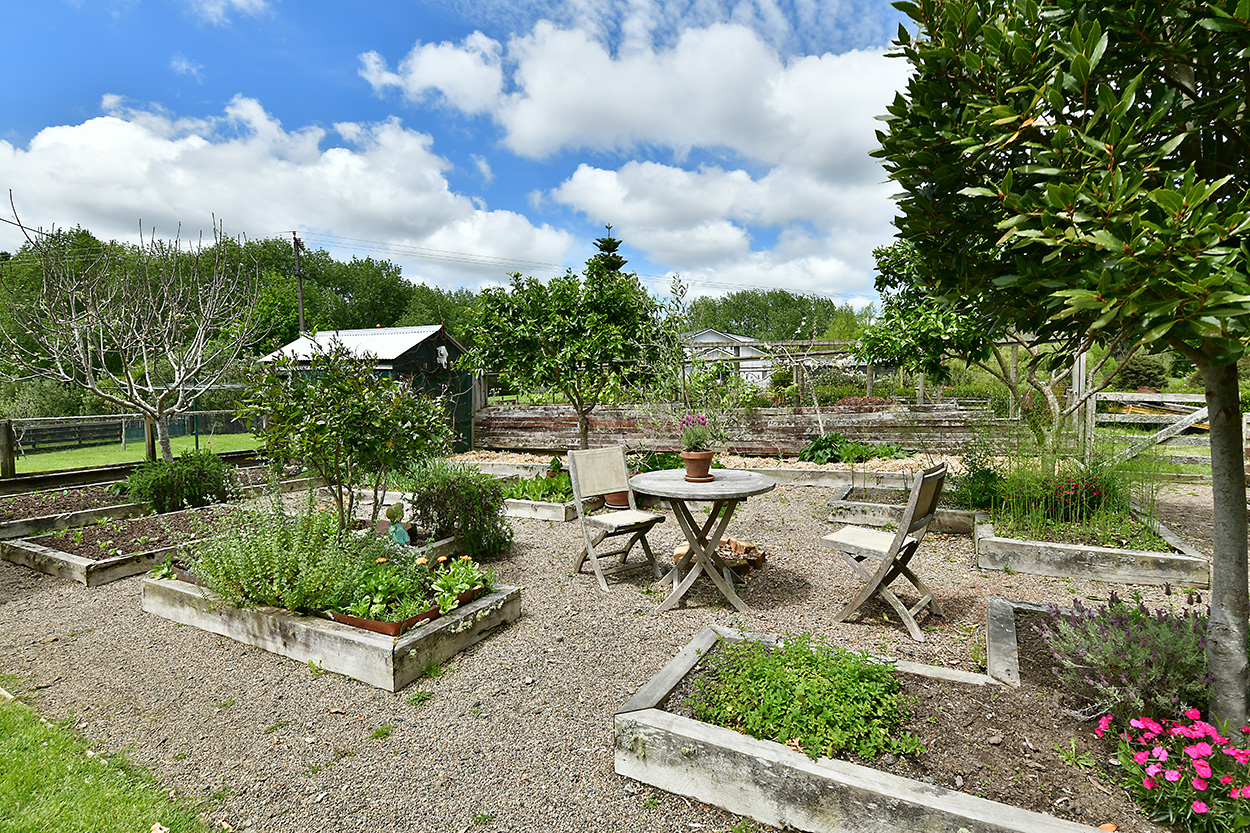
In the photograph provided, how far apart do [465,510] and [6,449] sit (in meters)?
6.62

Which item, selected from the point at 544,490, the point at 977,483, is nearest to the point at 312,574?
the point at 544,490

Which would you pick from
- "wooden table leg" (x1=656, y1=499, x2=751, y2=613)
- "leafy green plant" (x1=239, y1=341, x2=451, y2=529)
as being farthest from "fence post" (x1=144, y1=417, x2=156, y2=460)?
"wooden table leg" (x1=656, y1=499, x2=751, y2=613)

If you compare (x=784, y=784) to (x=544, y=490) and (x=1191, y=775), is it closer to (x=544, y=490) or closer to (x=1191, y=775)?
(x=1191, y=775)

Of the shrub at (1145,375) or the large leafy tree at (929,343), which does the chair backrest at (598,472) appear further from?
the shrub at (1145,375)

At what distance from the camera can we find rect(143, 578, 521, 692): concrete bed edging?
3.34m

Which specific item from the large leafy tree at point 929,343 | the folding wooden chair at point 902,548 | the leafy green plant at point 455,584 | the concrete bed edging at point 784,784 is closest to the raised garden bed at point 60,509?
the leafy green plant at point 455,584

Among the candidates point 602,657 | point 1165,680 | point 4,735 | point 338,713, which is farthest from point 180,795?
point 1165,680

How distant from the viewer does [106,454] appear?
13797 mm

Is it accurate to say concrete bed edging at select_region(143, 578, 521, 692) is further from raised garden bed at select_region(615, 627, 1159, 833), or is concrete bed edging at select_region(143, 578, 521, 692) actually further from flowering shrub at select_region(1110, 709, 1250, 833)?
flowering shrub at select_region(1110, 709, 1250, 833)

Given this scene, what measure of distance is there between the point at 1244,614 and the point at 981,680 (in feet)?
3.20

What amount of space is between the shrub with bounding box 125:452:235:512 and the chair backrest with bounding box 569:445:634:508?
4.07 meters

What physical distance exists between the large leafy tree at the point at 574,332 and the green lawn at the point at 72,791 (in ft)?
21.6

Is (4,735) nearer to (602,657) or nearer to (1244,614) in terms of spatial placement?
(602,657)

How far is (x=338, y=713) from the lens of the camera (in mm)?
3096
